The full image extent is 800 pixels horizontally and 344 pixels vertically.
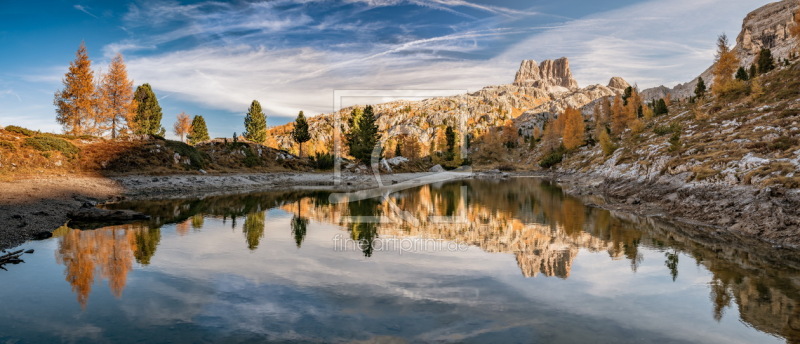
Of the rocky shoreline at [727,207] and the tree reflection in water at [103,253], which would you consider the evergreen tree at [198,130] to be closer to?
the tree reflection in water at [103,253]

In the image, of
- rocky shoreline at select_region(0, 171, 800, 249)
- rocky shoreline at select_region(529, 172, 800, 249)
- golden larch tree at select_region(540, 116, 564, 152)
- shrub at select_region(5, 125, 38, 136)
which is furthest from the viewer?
golden larch tree at select_region(540, 116, 564, 152)

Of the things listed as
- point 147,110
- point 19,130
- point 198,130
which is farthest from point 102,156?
point 198,130

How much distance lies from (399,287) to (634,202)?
90.8 feet

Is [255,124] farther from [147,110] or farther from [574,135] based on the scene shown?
[574,135]

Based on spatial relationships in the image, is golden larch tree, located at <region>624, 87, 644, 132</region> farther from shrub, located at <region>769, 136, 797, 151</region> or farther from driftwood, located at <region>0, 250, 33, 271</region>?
driftwood, located at <region>0, 250, 33, 271</region>

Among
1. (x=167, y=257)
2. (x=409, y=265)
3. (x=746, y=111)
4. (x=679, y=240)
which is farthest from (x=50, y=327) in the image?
(x=746, y=111)

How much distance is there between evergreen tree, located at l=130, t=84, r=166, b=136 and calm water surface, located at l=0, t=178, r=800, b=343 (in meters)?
73.0

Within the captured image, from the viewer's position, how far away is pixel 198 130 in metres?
107

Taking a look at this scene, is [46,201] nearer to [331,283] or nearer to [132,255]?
[132,255]

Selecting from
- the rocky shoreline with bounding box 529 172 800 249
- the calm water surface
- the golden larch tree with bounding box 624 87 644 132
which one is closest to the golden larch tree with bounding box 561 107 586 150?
the golden larch tree with bounding box 624 87 644 132

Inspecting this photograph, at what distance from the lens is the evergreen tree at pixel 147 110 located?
80.8 m

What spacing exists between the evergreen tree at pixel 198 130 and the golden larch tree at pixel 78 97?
51516 millimetres

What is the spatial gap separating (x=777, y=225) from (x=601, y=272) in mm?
11275

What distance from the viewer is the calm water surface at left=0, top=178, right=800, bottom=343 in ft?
28.7
